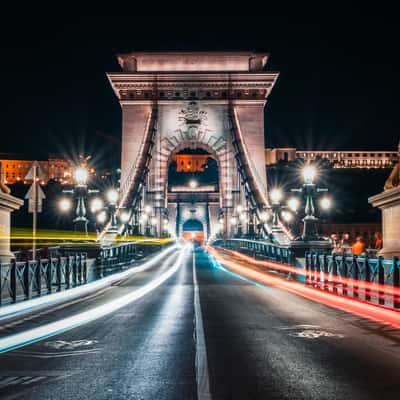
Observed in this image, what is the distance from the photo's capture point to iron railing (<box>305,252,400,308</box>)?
A: 13727 millimetres

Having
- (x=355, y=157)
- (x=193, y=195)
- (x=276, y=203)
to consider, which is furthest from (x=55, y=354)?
(x=355, y=157)

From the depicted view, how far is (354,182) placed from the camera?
123 meters

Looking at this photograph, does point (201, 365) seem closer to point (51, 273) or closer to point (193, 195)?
point (51, 273)

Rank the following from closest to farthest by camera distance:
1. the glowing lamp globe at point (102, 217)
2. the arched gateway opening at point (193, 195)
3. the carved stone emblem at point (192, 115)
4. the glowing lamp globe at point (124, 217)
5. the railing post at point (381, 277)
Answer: the railing post at point (381, 277) < the glowing lamp globe at point (124, 217) < the glowing lamp globe at point (102, 217) < the carved stone emblem at point (192, 115) < the arched gateway opening at point (193, 195)

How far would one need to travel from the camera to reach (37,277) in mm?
16453

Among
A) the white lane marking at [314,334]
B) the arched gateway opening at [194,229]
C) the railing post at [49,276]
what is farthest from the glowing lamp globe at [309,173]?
the arched gateway opening at [194,229]

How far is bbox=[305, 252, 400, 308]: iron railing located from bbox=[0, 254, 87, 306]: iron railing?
307 inches

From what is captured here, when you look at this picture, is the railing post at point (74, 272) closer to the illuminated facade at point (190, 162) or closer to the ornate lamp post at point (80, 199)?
the ornate lamp post at point (80, 199)

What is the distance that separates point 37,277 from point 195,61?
182ft

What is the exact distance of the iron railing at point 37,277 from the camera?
14.5 m

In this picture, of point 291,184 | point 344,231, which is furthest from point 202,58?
point 291,184

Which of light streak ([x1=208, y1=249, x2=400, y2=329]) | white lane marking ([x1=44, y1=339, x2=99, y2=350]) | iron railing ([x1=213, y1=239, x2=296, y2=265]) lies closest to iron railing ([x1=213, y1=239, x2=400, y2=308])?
light streak ([x1=208, y1=249, x2=400, y2=329])

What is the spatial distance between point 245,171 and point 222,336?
56258mm

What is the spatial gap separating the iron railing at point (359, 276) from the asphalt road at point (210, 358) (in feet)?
4.36
